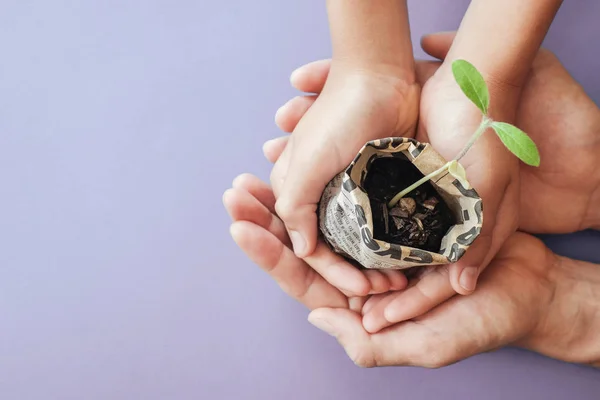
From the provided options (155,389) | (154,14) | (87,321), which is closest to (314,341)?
(155,389)

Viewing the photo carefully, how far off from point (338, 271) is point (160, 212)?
0.39m

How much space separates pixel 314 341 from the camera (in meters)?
0.99

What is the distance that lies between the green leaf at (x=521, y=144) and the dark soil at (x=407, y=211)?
146 millimetres

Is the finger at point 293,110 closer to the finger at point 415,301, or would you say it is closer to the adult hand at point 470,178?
the adult hand at point 470,178

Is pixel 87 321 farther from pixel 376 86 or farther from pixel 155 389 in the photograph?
pixel 376 86

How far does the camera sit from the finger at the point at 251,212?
83cm

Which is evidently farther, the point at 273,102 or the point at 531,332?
the point at 273,102

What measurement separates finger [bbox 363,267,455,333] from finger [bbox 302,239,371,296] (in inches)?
1.6

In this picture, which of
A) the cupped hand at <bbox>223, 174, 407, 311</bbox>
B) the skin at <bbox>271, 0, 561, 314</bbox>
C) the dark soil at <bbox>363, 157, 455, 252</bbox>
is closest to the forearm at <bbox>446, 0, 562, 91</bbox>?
the skin at <bbox>271, 0, 561, 314</bbox>

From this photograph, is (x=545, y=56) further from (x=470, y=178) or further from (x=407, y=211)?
(x=407, y=211)

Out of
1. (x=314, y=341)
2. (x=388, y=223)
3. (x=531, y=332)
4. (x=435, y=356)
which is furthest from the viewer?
(x=314, y=341)

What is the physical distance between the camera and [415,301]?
0.78 m

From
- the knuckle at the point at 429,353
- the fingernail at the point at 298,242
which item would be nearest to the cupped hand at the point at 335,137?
the fingernail at the point at 298,242

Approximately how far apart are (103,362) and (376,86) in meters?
0.67
